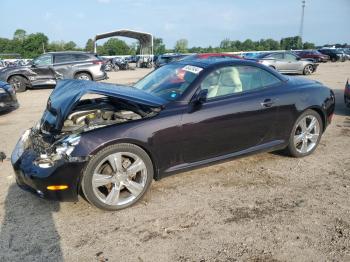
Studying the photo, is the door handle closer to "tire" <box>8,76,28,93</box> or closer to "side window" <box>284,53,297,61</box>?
"tire" <box>8,76,28,93</box>

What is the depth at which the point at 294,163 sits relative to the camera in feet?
16.4

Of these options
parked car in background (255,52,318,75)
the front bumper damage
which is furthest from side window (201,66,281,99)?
parked car in background (255,52,318,75)

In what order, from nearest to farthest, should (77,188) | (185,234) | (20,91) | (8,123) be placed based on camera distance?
(185,234)
(77,188)
(8,123)
(20,91)

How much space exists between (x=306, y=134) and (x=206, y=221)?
249cm

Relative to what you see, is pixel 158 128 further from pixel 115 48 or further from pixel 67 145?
pixel 115 48

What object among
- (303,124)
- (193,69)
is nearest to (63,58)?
(193,69)

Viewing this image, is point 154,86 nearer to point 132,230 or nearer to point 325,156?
point 132,230

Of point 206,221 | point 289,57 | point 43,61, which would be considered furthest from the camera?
point 289,57

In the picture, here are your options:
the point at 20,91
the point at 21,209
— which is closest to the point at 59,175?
the point at 21,209

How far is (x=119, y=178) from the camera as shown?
371cm

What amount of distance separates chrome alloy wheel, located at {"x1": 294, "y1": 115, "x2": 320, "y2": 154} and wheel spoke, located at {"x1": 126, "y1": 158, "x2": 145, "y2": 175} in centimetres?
248

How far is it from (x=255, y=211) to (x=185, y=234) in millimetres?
860

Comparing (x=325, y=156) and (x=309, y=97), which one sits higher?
(x=309, y=97)

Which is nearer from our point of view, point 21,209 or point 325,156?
point 21,209
